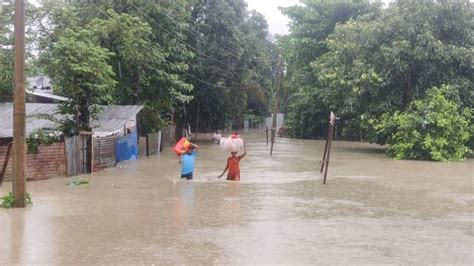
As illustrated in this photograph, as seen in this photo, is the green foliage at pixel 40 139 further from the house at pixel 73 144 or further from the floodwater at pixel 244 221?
the floodwater at pixel 244 221

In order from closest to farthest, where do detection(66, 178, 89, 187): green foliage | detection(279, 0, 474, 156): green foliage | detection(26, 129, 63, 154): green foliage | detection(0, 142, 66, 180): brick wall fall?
detection(66, 178, 89, 187): green foliage, detection(0, 142, 66, 180): brick wall, detection(26, 129, 63, 154): green foliage, detection(279, 0, 474, 156): green foliage

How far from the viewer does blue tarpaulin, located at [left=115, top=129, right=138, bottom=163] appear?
23.2m

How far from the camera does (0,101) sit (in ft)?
84.0

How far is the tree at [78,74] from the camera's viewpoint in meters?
18.7

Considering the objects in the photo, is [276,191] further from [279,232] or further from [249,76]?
[249,76]

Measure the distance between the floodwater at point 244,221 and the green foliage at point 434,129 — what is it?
7.55 m

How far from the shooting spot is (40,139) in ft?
57.3

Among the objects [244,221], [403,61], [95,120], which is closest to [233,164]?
[244,221]

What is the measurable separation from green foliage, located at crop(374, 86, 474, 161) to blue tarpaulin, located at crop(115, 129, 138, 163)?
12.6m

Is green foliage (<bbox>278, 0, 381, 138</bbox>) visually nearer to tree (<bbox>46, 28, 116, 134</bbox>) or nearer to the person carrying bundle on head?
tree (<bbox>46, 28, 116, 134</bbox>)

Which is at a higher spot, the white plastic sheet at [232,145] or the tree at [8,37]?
the tree at [8,37]

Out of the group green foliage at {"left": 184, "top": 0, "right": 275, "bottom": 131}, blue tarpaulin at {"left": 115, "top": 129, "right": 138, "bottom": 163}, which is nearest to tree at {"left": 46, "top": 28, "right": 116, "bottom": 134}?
blue tarpaulin at {"left": 115, "top": 129, "right": 138, "bottom": 163}

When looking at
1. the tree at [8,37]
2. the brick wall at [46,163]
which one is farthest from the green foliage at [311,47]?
the brick wall at [46,163]

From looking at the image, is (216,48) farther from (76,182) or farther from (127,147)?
(76,182)
